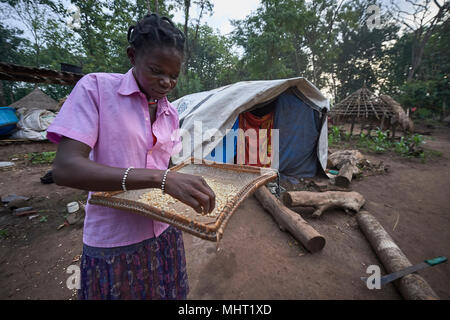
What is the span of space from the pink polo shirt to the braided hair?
188 mm

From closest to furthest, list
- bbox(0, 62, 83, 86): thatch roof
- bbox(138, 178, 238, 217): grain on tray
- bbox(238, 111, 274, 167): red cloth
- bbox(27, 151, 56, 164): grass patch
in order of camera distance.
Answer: bbox(138, 178, 238, 217): grain on tray
bbox(0, 62, 83, 86): thatch roof
bbox(238, 111, 274, 167): red cloth
bbox(27, 151, 56, 164): grass patch

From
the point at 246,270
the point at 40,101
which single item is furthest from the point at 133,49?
the point at 40,101

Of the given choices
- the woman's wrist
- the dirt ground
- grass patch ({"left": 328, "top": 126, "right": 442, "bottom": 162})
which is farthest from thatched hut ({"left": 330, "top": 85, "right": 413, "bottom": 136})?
the woman's wrist

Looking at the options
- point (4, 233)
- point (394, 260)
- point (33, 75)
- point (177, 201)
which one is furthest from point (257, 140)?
point (4, 233)

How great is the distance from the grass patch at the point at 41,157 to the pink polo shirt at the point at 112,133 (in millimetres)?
9584

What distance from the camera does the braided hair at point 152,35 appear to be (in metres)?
1.03

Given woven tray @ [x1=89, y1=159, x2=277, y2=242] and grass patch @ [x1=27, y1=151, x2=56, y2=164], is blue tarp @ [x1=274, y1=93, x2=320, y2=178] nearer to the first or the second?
woven tray @ [x1=89, y1=159, x2=277, y2=242]

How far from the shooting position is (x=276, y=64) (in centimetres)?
1731

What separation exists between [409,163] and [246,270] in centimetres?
872

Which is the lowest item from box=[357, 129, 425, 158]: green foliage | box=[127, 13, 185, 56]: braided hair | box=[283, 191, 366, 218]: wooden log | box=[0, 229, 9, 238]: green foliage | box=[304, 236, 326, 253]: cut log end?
box=[0, 229, 9, 238]: green foliage

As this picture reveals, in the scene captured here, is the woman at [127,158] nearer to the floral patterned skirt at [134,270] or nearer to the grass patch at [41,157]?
the floral patterned skirt at [134,270]

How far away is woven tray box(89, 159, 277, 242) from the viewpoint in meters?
0.93

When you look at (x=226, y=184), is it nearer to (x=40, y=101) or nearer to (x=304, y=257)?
(x=304, y=257)

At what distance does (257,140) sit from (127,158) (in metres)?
4.96
